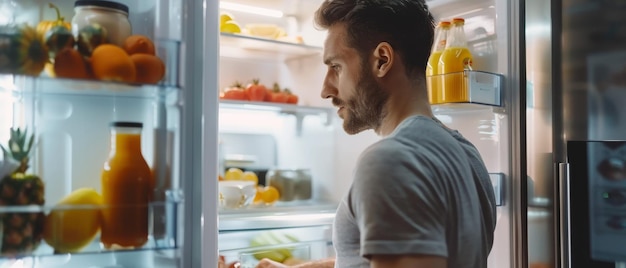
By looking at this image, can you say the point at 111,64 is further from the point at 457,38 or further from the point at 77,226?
the point at 457,38

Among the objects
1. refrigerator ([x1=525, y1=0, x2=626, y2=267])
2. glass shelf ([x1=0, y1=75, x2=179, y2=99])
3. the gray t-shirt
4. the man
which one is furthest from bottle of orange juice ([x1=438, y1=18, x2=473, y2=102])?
glass shelf ([x1=0, y1=75, x2=179, y2=99])

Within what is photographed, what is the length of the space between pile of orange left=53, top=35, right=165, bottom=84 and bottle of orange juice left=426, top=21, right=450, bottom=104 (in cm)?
90

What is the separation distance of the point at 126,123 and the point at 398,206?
0.54 meters

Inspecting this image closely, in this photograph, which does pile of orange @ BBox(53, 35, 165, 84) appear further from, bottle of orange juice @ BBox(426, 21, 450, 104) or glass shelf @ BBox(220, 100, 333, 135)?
glass shelf @ BBox(220, 100, 333, 135)

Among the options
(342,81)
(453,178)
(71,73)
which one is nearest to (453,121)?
(342,81)

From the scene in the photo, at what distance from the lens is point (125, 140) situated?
3.68 feet

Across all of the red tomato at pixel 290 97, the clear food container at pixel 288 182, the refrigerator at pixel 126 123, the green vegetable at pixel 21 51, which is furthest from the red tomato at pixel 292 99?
the green vegetable at pixel 21 51

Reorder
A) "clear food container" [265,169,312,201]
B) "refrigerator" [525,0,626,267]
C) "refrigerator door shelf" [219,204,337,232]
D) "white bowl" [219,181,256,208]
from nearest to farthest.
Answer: "refrigerator" [525,0,626,267]
"refrigerator door shelf" [219,204,337,232]
"white bowl" [219,181,256,208]
"clear food container" [265,169,312,201]

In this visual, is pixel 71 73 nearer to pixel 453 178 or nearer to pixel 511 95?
pixel 453 178

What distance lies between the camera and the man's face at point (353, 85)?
1.16 meters

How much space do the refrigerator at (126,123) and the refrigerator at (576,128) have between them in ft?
3.23

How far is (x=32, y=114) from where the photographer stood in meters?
1.10

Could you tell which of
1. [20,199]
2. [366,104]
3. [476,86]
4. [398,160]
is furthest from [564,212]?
[20,199]

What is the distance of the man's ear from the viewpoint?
113 cm
